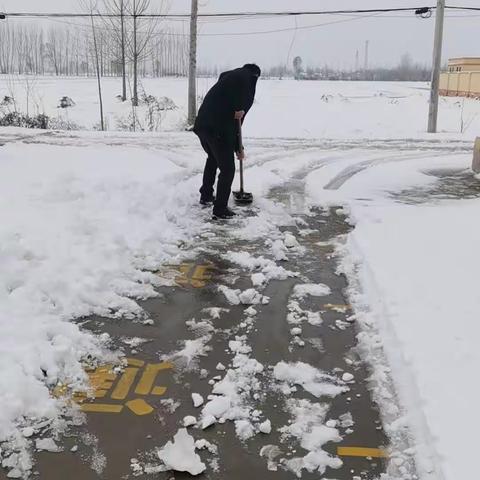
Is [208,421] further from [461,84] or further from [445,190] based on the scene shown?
[461,84]

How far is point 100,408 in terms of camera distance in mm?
3156

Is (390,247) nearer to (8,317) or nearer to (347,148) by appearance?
(8,317)

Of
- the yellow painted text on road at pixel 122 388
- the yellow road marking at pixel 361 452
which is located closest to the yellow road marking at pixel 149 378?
the yellow painted text on road at pixel 122 388

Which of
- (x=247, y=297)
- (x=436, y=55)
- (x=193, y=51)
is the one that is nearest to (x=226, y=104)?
(x=247, y=297)

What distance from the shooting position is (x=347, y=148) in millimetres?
14578

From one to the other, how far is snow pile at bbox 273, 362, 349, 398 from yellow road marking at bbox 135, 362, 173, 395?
0.66m

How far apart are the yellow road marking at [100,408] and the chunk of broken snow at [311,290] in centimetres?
198

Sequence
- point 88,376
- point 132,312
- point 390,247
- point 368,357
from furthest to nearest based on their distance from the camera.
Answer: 1. point 390,247
2. point 132,312
3. point 368,357
4. point 88,376

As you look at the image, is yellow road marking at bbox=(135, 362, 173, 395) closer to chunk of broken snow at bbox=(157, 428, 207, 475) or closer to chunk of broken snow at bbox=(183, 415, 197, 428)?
chunk of broken snow at bbox=(183, 415, 197, 428)

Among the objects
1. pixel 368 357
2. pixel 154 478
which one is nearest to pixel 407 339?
pixel 368 357

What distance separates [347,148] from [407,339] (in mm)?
11290

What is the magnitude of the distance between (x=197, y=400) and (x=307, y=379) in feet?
2.16

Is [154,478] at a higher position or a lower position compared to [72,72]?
lower

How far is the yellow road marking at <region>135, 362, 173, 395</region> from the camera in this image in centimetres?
333
